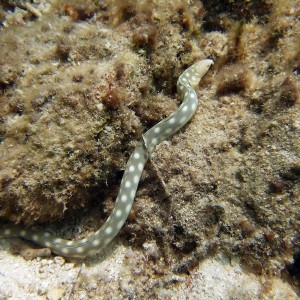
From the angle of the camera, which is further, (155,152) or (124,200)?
(155,152)

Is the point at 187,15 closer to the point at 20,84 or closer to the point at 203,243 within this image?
the point at 20,84

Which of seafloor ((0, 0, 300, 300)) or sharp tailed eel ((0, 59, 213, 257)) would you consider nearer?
seafloor ((0, 0, 300, 300))

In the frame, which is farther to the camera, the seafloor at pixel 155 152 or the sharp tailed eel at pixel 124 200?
the sharp tailed eel at pixel 124 200

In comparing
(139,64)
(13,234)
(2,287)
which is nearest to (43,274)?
(2,287)

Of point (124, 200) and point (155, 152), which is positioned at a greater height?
point (155, 152)
